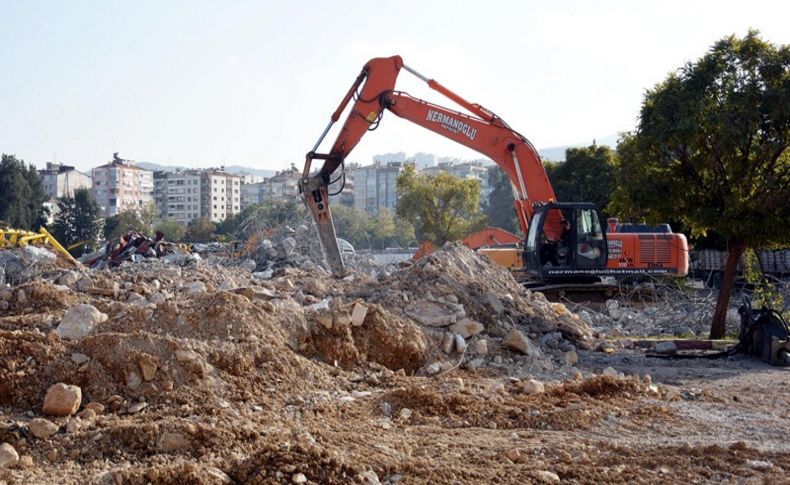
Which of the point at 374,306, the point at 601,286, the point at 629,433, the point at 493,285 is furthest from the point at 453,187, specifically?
the point at 629,433

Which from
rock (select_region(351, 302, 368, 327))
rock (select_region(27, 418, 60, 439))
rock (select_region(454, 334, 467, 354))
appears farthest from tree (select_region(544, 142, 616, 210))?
rock (select_region(27, 418, 60, 439))

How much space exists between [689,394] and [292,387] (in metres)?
4.10

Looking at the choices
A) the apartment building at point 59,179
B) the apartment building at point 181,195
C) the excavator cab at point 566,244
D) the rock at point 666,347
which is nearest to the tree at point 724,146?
the rock at point 666,347

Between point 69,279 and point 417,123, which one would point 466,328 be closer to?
point 69,279

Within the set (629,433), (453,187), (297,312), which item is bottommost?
(629,433)

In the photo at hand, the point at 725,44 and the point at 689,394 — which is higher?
the point at 725,44

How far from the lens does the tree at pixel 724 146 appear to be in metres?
13.6

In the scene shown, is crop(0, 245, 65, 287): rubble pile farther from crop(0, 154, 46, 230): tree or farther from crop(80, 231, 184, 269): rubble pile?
crop(0, 154, 46, 230): tree

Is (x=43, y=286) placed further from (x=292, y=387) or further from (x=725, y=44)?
(x=725, y=44)

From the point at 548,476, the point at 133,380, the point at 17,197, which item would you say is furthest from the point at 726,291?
the point at 17,197

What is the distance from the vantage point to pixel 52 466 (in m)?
6.22

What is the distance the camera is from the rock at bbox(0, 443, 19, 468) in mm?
6062

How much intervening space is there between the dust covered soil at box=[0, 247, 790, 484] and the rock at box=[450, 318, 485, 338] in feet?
0.14

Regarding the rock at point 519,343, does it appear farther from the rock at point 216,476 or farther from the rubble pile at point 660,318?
the rock at point 216,476
